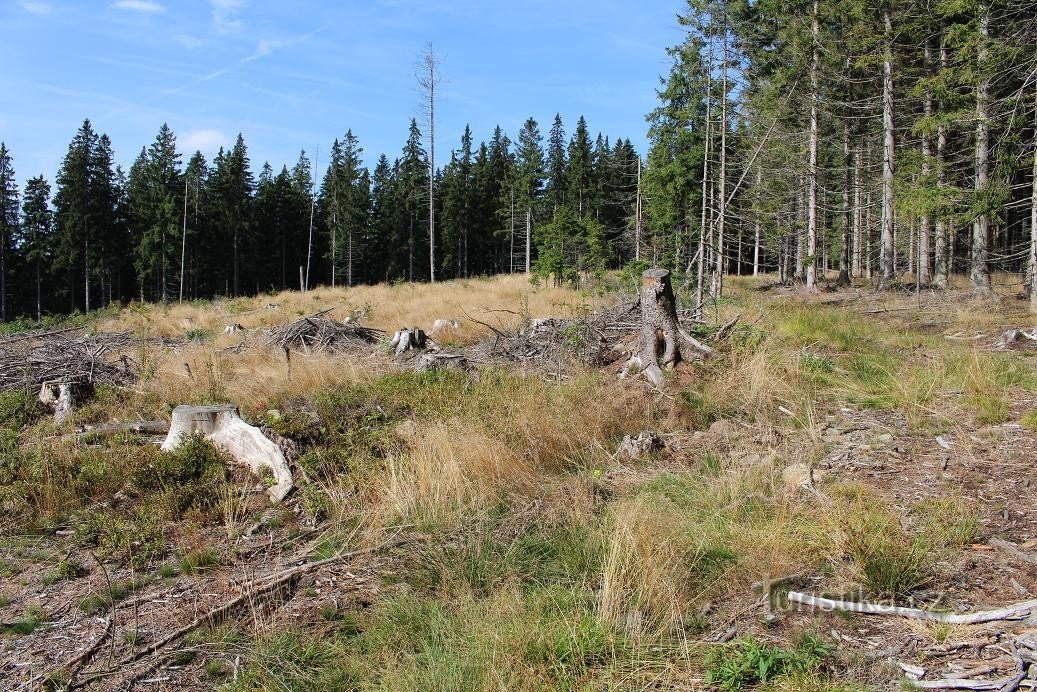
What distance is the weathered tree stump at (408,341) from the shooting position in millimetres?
9453

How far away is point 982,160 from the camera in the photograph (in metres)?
15.4

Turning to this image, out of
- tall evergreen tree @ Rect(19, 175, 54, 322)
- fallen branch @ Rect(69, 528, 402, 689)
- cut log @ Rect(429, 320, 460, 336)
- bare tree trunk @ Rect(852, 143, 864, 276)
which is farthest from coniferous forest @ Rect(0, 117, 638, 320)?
fallen branch @ Rect(69, 528, 402, 689)

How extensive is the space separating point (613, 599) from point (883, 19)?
22.6 m

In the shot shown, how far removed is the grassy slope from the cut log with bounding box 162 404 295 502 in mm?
211

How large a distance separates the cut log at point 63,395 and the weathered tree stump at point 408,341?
369 cm

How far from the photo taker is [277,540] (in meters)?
4.41

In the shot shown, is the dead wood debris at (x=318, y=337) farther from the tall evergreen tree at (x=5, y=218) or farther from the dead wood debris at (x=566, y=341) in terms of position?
the tall evergreen tree at (x=5, y=218)

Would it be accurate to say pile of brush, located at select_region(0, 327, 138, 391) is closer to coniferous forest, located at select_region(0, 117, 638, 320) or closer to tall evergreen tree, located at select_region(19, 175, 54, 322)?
coniferous forest, located at select_region(0, 117, 638, 320)

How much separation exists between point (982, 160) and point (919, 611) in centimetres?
1619

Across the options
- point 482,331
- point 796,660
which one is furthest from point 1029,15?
point 796,660

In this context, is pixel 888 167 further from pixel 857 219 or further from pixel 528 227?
pixel 528 227

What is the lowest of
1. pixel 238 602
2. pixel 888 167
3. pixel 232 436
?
pixel 238 602

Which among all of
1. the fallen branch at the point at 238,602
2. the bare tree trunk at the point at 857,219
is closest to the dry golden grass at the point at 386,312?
the fallen branch at the point at 238,602

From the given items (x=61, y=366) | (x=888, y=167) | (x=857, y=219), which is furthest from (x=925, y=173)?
(x=61, y=366)
